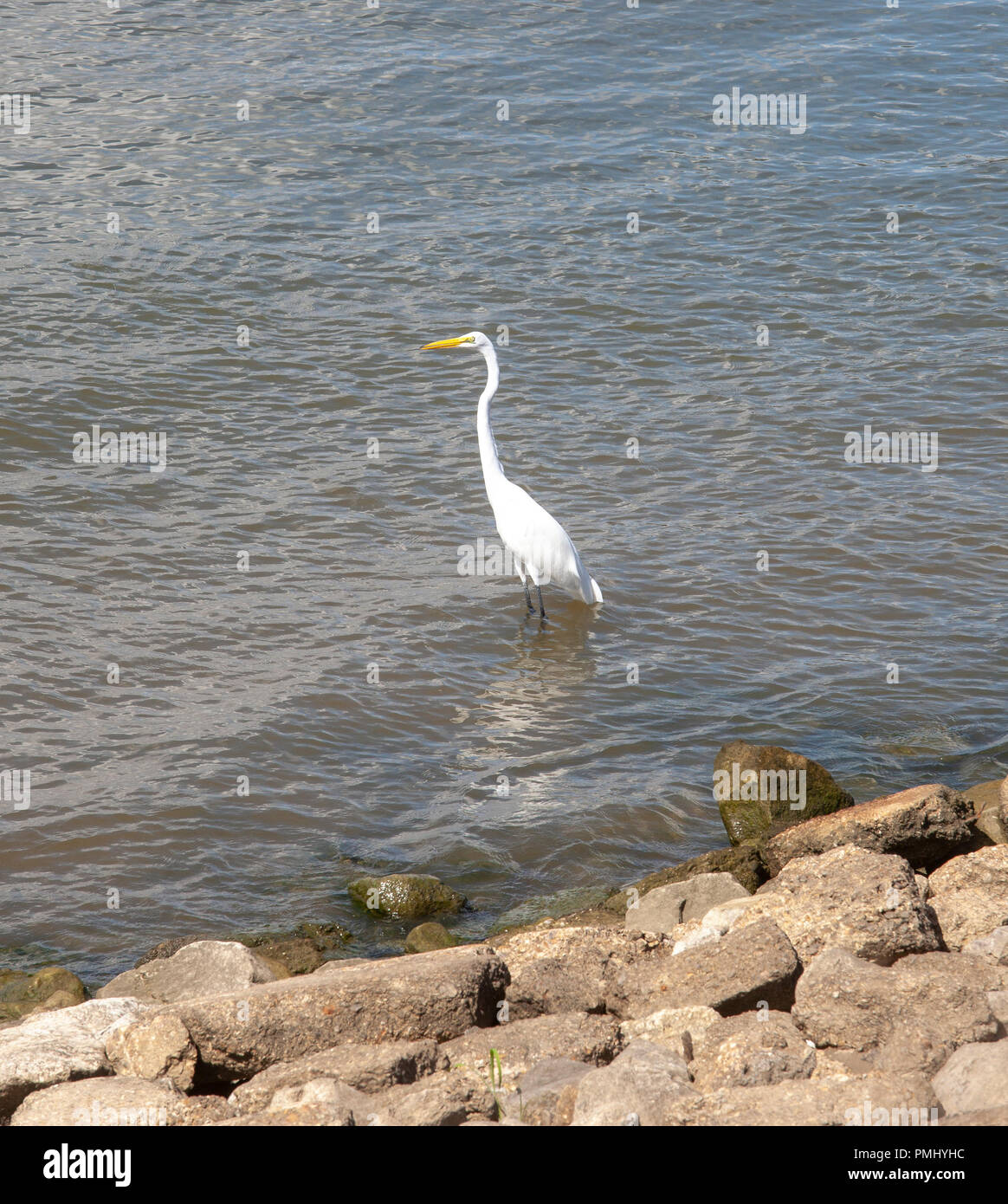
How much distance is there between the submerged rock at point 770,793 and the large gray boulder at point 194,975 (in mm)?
2574

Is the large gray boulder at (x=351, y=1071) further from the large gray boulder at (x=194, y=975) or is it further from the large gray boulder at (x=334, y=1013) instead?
the large gray boulder at (x=194, y=975)

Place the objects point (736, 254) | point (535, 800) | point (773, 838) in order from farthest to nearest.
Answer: point (736, 254) < point (535, 800) < point (773, 838)

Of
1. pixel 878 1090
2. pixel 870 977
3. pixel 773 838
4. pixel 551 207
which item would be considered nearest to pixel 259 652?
pixel 773 838

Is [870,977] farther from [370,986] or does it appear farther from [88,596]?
[88,596]

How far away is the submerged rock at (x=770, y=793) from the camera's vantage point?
668cm

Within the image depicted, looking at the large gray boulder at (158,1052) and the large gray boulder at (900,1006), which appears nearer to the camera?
the large gray boulder at (900,1006)

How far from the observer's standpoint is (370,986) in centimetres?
455

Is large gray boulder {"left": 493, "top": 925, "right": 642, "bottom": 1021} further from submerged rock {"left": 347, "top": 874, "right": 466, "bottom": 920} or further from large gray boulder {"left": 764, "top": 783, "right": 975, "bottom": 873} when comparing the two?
large gray boulder {"left": 764, "top": 783, "right": 975, "bottom": 873}

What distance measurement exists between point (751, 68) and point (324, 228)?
7.90 metres

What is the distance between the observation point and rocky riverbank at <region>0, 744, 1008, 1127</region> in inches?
149

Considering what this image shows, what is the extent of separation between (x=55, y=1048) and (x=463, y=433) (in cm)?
823

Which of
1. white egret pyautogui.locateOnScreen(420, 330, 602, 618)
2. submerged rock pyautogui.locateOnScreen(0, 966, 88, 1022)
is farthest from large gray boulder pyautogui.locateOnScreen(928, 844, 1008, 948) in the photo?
white egret pyautogui.locateOnScreen(420, 330, 602, 618)

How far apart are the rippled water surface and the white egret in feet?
0.91

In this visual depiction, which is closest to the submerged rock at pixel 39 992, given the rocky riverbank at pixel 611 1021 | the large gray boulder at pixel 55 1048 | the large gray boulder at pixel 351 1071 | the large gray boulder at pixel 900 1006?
the rocky riverbank at pixel 611 1021
